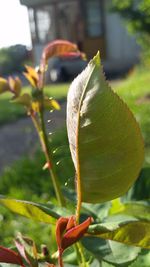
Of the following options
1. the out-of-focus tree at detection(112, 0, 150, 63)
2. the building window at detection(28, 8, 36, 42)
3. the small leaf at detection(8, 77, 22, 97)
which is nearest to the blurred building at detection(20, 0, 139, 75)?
the building window at detection(28, 8, 36, 42)

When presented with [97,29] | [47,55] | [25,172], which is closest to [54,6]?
[97,29]

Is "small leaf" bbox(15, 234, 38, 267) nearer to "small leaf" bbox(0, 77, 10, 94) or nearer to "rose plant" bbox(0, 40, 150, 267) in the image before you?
"rose plant" bbox(0, 40, 150, 267)

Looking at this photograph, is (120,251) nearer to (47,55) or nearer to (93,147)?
(93,147)

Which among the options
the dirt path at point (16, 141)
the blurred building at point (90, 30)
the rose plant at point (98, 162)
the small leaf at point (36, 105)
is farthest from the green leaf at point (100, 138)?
the blurred building at point (90, 30)

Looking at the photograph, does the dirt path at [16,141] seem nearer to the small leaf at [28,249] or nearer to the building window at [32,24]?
the small leaf at [28,249]

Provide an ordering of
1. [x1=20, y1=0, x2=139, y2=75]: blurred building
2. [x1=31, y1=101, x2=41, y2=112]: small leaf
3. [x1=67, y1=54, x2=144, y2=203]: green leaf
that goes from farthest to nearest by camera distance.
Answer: [x1=20, y1=0, x2=139, y2=75]: blurred building < [x1=31, y1=101, x2=41, y2=112]: small leaf < [x1=67, y1=54, x2=144, y2=203]: green leaf
